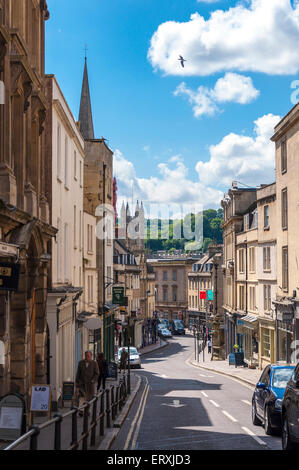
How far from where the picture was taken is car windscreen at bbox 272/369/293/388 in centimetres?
1611

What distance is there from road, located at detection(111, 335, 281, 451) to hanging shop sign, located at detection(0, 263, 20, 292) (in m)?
4.13

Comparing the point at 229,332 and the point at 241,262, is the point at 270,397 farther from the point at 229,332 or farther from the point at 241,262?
the point at 229,332

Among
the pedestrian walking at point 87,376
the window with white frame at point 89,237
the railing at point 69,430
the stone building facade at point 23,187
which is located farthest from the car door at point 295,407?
the window with white frame at point 89,237

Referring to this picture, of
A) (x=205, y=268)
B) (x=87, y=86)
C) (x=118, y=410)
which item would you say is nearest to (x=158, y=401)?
(x=118, y=410)

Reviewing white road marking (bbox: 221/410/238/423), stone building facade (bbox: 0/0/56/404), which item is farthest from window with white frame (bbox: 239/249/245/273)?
stone building facade (bbox: 0/0/56/404)

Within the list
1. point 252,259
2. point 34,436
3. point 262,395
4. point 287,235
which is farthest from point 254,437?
point 252,259

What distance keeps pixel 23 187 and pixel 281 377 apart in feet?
27.6

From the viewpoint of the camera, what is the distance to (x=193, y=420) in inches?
719

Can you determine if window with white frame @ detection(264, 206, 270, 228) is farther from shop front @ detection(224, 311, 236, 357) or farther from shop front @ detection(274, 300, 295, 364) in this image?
shop front @ detection(224, 311, 236, 357)

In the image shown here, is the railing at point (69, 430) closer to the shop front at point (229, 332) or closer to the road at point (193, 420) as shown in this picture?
the road at point (193, 420)

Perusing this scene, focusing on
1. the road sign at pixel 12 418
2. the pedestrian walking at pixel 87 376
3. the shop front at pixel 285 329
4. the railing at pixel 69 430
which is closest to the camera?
the railing at pixel 69 430

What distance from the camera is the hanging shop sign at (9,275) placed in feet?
41.0
